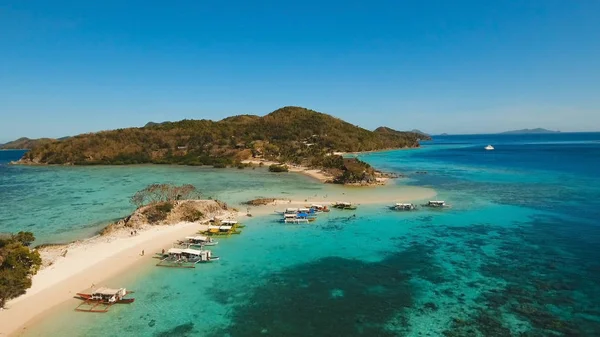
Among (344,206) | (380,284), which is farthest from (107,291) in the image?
(344,206)

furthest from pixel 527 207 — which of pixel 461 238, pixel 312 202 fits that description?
pixel 312 202

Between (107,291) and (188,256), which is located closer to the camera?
(107,291)

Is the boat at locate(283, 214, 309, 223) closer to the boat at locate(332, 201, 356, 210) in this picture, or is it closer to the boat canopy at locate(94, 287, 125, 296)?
the boat at locate(332, 201, 356, 210)

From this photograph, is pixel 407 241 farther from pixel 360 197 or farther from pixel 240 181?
pixel 240 181

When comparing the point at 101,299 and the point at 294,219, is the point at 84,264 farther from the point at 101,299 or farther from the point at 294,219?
the point at 294,219

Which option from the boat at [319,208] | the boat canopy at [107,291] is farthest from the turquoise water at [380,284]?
the boat at [319,208]
